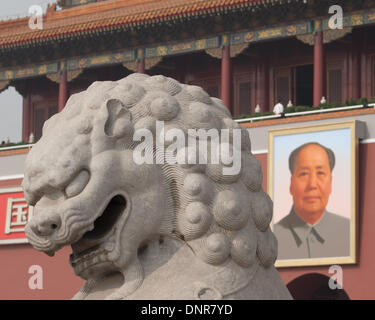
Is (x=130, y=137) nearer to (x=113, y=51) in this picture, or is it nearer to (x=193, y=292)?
(x=193, y=292)

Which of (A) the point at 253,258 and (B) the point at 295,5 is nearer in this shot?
(A) the point at 253,258

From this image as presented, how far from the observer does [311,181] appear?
17.5 meters

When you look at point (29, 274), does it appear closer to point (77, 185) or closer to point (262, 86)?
point (262, 86)

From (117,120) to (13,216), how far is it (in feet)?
51.4

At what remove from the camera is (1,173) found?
21266 mm

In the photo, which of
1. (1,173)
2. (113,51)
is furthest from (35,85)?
(1,173)

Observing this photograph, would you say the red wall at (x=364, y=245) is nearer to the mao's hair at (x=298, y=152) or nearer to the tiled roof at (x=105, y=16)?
the mao's hair at (x=298, y=152)

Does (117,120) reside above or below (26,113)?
below

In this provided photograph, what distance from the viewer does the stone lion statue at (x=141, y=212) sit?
498 cm

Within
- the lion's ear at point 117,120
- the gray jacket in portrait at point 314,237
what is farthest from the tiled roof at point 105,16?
the lion's ear at point 117,120

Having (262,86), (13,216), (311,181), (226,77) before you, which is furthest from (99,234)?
(262,86)

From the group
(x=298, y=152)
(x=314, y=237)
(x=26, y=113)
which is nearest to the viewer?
(x=314, y=237)

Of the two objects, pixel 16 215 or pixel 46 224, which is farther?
pixel 16 215

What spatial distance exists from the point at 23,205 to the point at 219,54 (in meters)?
5.37
